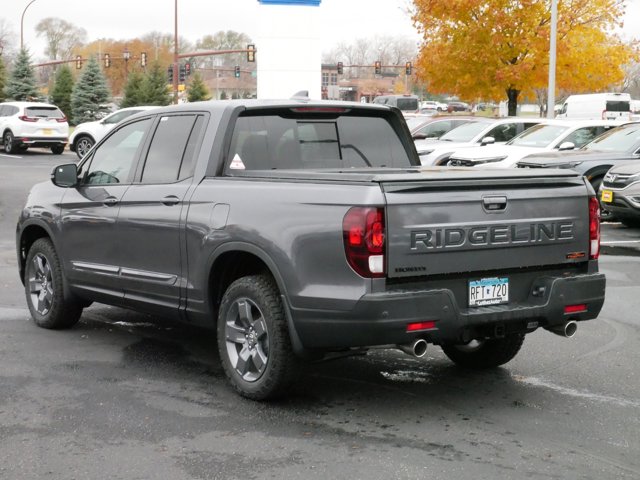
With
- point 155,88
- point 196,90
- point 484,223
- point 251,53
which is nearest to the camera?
point 484,223

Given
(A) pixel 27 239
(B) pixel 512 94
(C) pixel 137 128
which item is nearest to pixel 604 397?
(C) pixel 137 128

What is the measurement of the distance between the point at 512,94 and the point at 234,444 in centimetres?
3017

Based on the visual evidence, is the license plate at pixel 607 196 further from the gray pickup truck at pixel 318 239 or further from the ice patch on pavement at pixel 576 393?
the ice patch on pavement at pixel 576 393

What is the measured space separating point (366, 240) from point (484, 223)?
74cm

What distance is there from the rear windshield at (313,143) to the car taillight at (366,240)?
4.57 feet

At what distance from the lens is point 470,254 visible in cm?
530

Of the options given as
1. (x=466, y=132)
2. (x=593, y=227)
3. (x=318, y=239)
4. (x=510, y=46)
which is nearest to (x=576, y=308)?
(x=593, y=227)

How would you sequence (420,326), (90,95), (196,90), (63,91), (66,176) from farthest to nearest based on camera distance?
1. (196,90)
2. (63,91)
3. (90,95)
4. (66,176)
5. (420,326)

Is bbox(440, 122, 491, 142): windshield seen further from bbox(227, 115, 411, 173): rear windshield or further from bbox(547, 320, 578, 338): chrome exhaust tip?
bbox(547, 320, 578, 338): chrome exhaust tip

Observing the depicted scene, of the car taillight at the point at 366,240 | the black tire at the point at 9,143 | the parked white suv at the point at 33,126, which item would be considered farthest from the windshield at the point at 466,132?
the black tire at the point at 9,143

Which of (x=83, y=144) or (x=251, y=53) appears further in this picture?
(x=251, y=53)

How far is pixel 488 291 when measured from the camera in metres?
5.41

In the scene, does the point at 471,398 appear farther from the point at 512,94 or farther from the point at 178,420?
the point at 512,94

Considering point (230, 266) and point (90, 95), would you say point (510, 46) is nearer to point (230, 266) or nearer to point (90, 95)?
point (230, 266)
